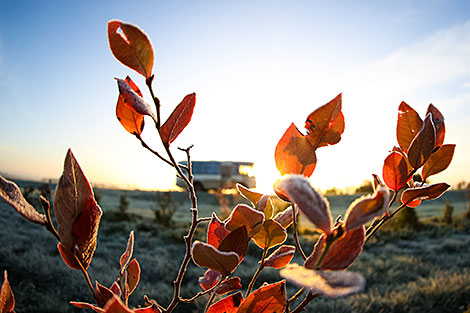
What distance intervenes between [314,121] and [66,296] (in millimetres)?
3916

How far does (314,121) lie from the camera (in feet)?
1.22

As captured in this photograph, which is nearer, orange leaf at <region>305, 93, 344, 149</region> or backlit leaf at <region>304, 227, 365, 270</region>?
backlit leaf at <region>304, 227, 365, 270</region>

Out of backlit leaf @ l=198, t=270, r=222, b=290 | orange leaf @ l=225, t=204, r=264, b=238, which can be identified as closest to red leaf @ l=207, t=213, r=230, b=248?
orange leaf @ l=225, t=204, r=264, b=238

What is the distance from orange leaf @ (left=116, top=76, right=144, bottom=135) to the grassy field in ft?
9.92

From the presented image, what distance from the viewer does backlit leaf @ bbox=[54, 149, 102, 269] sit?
0.27 meters

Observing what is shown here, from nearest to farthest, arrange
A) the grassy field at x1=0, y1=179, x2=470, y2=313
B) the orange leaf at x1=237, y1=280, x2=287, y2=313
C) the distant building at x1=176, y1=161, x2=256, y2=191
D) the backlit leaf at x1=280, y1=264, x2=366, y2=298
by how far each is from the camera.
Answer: the backlit leaf at x1=280, y1=264, x2=366, y2=298, the orange leaf at x1=237, y1=280, x2=287, y2=313, the grassy field at x1=0, y1=179, x2=470, y2=313, the distant building at x1=176, y1=161, x2=256, y2=191

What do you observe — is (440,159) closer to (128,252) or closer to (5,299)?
(128,252)

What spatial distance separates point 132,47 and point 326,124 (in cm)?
21

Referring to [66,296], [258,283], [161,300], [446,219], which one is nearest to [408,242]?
[446,219]

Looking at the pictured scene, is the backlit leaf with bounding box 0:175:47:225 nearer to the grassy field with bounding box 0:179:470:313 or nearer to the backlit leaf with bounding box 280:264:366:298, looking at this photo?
the backlit leaf with bounding box 280:264:366:298

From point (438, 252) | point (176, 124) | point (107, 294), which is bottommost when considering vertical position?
point (438, 252)

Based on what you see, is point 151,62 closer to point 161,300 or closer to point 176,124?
point 176,124

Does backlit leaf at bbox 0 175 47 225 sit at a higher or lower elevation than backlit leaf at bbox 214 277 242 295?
higher

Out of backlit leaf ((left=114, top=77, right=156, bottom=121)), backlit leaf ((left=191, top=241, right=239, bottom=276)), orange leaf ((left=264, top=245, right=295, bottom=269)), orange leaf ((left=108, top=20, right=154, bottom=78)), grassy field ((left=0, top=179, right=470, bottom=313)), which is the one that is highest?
orange leaf ((left=108, top=20, right=154, bottom=78))
